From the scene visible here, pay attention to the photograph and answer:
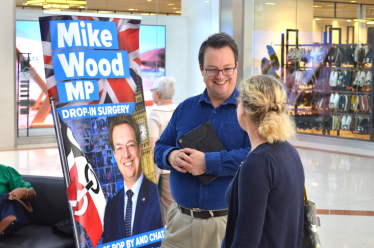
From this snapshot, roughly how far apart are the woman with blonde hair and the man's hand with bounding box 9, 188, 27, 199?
2290mm

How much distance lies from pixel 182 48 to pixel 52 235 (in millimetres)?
4275

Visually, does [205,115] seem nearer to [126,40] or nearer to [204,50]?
[204,50]

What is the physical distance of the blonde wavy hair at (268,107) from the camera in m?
1.26

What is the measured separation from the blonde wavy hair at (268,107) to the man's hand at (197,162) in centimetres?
51

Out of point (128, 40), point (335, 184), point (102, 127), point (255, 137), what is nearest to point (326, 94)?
point (335, 184)

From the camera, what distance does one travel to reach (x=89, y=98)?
2.70 m

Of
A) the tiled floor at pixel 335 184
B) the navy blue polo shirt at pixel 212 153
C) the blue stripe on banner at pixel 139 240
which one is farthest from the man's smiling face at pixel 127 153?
the tiled floor at pixel 335 184

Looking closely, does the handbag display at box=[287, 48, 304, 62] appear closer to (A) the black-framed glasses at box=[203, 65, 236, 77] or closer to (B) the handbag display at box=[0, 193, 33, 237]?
(B) the handbag display at box=[0, 193, 33, 237]

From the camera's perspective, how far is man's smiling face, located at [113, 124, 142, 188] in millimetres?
2766

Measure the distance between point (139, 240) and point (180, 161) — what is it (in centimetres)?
122

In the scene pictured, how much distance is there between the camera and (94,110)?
2.71 m

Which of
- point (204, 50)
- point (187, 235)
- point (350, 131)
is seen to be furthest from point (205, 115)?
point (350, 131)

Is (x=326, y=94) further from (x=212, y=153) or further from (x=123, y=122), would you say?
(x=212, y=153)

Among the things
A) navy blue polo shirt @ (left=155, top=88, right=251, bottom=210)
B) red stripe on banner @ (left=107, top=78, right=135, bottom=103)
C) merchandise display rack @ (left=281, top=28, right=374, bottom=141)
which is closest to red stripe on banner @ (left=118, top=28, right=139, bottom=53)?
red stripe on banner @ (left=107, top=78, right=135, bottom=103)
